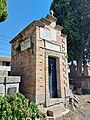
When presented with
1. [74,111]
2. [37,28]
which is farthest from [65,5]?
[74,111]

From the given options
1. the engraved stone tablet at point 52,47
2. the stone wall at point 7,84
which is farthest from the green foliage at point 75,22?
the stone wall at point 7,84

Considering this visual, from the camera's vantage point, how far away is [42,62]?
605cm

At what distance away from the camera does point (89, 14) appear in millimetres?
13859

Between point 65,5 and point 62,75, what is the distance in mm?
9551

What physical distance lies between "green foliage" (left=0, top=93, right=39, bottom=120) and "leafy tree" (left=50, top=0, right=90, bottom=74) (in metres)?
9.55

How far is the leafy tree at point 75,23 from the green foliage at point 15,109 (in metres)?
9.55

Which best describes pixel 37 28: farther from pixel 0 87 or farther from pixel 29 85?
pixel 0 87

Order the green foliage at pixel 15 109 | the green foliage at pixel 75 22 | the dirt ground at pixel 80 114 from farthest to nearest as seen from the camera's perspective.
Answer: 1. the green foliage at pixel 75 22
2. the dirt ground at pixel 80 114
3. the green foliage at pixel 15 109

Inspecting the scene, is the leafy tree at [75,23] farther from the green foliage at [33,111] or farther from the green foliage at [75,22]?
the green foliage at [33,111]

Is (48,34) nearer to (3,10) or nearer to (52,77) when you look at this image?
(52,77)

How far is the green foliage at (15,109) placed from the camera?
3896 mm

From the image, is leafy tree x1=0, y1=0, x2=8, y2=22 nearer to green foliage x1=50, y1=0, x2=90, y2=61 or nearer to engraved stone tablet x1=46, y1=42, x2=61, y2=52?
engraved stone tablet x1=46, y1=42, x2=61, y2=52

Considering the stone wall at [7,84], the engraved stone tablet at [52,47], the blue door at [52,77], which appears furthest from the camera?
the blue door at [52,77]

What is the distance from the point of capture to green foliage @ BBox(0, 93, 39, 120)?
3.90m
